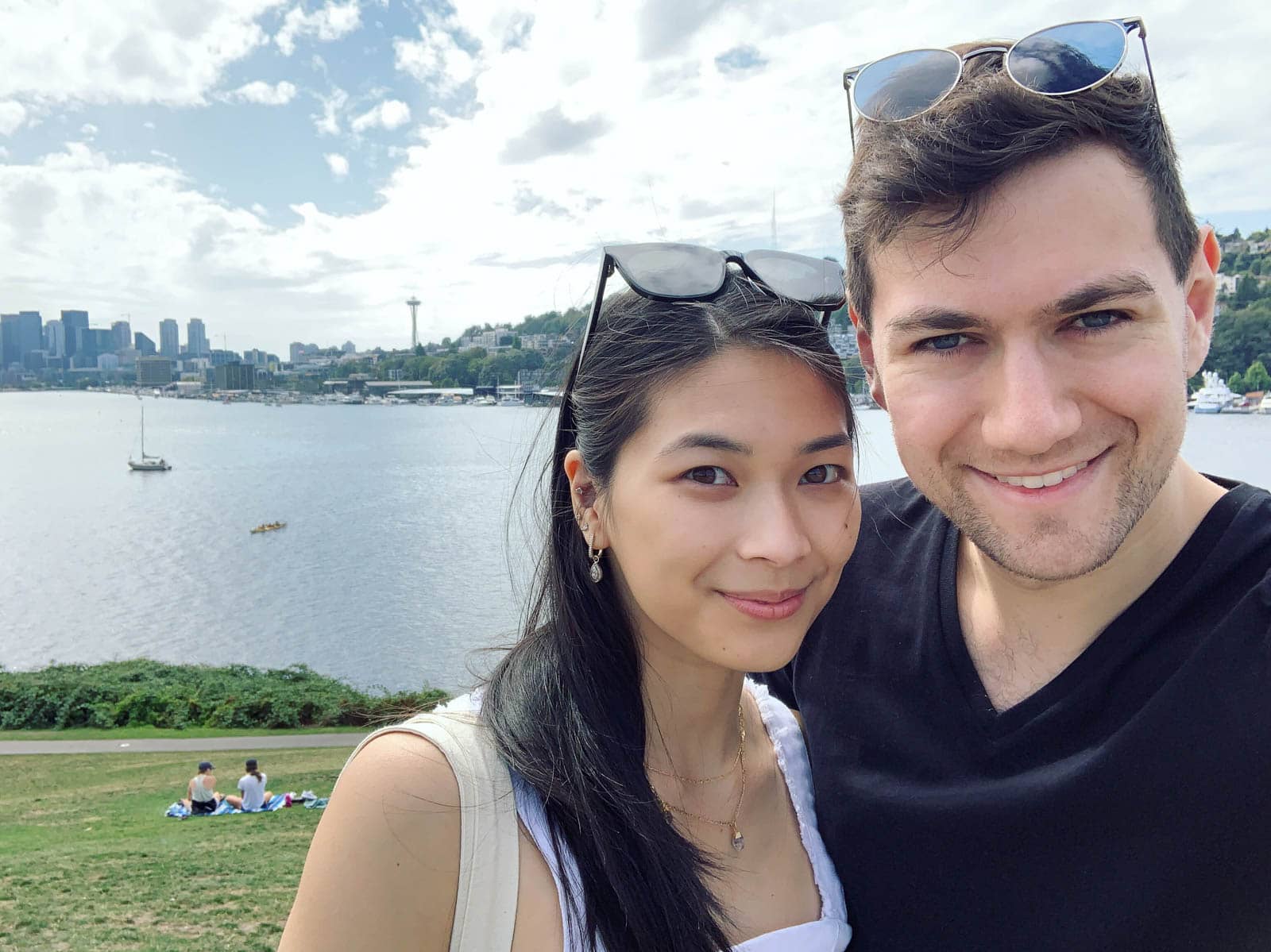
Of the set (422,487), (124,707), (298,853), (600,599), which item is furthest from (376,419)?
(600,599)

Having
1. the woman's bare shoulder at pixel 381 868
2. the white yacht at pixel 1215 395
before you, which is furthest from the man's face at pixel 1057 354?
the white yacht at pixel 1215 395

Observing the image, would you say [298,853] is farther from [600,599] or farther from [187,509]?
[187,509]

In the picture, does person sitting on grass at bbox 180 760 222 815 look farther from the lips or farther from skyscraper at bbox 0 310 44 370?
skyscraper at bbox 0 310 44 370

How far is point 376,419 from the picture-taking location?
141750 millimetres

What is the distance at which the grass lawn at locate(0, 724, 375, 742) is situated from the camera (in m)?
20.2

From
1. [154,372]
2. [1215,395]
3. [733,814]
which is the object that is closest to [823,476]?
[733,814]

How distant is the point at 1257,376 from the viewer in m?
19.0

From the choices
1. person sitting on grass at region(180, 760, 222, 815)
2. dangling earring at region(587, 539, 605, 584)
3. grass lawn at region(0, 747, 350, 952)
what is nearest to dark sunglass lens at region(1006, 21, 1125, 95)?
dangling earring at region(587, 539, 605, 584)

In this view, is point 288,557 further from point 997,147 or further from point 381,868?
point 997,147

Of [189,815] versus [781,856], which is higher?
[781,856]

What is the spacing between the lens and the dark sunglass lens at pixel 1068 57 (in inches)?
84.7

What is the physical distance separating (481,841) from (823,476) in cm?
123

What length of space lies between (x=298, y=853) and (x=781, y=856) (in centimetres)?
1118

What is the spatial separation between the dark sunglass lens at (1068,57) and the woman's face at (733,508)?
87cm
